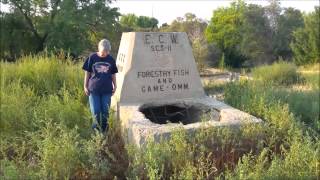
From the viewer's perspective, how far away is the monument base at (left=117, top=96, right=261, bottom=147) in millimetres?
4332

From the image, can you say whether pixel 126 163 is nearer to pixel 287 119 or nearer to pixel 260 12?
pixel 287 119

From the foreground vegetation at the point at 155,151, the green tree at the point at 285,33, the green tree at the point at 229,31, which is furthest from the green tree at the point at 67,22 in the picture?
the foreground vegetation at the point at 155,151

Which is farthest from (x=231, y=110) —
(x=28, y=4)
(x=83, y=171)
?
(x=28, y=4)

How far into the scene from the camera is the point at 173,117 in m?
6.20

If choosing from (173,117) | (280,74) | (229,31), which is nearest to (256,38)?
(229,31)

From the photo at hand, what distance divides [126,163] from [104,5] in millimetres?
22470

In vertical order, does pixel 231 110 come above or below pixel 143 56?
below

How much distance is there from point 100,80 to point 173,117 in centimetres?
129

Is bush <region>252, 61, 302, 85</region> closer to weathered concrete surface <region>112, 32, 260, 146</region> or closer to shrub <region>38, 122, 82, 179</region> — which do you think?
weathered concrete surface <region>112, 32, 260, 146</region>

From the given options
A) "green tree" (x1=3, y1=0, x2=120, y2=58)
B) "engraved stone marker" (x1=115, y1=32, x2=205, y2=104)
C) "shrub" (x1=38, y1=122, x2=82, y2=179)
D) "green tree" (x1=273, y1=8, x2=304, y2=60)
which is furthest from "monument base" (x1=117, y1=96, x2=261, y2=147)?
"green tree" (x1=273, y1=8, x2=304, y2=60)

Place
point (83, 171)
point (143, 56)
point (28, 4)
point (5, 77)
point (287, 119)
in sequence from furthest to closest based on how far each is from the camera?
1. point (28, 4)
2. point (5, 77)
3. point (143, 56)
4. point (287, 119)
5. point (83, 171)

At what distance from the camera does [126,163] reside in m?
4.35

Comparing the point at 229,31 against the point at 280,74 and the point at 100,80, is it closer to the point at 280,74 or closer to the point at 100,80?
the point at 280,74

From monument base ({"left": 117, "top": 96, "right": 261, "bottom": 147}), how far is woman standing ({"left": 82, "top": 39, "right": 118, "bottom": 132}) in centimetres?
24
